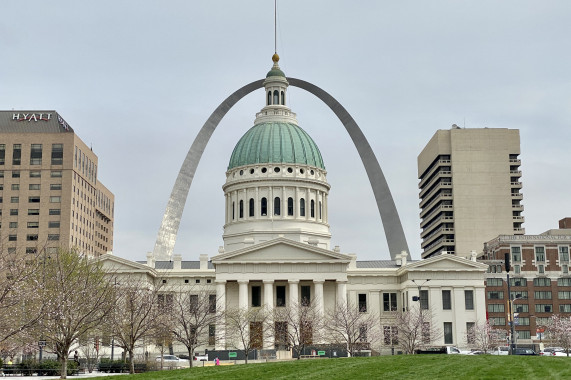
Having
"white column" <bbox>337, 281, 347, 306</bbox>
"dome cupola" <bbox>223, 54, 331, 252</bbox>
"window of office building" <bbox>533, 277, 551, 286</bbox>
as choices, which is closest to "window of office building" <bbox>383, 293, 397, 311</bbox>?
"white column" <bbox>337, 281, 347, 306</bbox>

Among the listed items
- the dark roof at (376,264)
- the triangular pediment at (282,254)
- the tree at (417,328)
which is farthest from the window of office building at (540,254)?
the triangular pediment at (282,254)

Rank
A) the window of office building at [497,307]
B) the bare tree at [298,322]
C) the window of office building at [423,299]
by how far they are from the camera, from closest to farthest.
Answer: the bare tree at [298,322], the window of office building at [423,299], the window of office building at [497,307]

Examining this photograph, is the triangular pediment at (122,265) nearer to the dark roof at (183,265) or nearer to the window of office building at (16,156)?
the dark roof at (183,265)

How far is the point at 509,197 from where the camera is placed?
176m

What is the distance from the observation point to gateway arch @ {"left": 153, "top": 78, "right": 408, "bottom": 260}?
127188mm

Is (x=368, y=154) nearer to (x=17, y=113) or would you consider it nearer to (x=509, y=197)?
(x=509, y=197)

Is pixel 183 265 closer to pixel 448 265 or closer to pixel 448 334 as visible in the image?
pixel 448 265

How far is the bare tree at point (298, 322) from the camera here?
96719 mm

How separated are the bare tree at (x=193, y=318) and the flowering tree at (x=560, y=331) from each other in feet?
141

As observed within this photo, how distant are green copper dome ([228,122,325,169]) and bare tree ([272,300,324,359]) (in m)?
31.0

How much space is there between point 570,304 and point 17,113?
368 feet

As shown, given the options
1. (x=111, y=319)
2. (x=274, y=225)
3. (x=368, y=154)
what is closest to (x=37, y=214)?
(x=274, y=225)

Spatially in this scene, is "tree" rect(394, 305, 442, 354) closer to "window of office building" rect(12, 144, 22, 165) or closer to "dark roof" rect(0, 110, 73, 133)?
"dark roof" rect(0, 110, 73, 133)

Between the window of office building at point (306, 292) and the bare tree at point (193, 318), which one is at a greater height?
the window of office building at point (306, 292)
